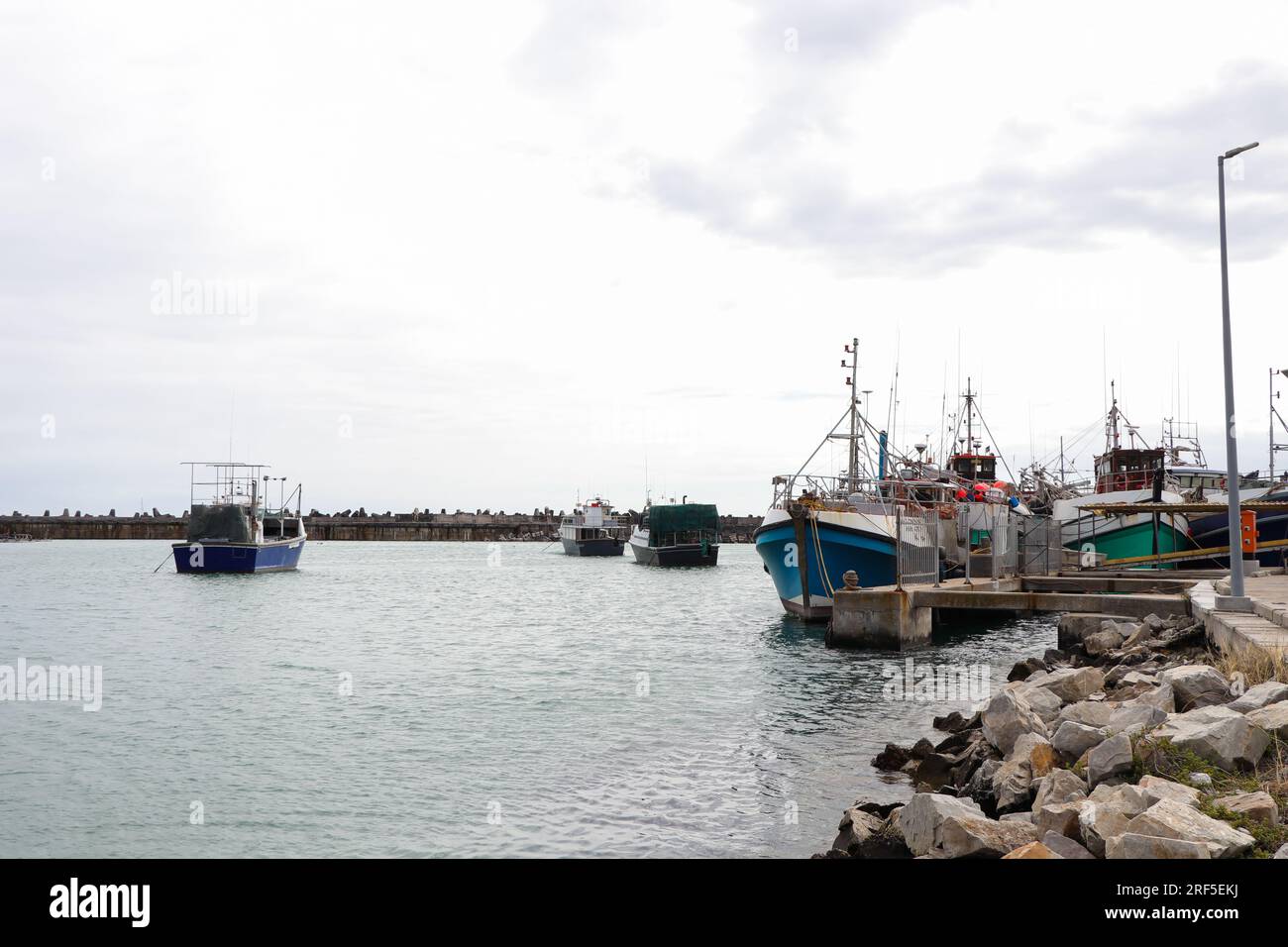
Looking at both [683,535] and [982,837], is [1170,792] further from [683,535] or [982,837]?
[683,535]

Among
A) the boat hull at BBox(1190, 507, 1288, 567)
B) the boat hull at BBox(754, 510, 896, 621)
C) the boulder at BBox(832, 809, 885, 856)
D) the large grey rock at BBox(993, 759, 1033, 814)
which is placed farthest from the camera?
the boat hull at BBox(1190, 507, 1288, 567)

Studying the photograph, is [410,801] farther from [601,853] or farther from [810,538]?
[810,538]

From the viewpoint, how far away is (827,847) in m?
11.7

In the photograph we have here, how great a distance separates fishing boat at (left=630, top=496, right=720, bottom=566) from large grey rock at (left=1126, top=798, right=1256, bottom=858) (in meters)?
93.5

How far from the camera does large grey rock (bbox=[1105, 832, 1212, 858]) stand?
700 centimetres

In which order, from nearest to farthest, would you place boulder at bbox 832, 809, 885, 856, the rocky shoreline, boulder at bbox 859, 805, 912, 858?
the rocky shoreline < boulder at bbox 859, 805, 912, 858 < boulder at bbox 832, 809, 885, 856

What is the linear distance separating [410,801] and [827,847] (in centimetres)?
607

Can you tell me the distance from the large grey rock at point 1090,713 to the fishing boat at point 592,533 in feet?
393

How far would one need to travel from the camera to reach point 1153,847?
7.18m

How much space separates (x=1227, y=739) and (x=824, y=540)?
24.2 meters

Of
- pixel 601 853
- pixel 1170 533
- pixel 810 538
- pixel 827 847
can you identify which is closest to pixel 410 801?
pixel 601 853

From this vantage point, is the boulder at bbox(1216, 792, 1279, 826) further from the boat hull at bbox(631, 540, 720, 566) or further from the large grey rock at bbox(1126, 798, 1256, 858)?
the boat hull at bbox(631, 540, 720, 566)

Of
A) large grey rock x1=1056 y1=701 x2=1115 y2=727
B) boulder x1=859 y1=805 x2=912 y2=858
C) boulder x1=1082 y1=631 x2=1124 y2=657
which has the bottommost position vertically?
boulder x1=859 y1=805 x2=912 y2=858

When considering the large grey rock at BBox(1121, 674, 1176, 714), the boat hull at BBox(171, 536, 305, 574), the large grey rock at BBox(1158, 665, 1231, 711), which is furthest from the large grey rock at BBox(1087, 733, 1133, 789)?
the boat hull at BBox(171, 536, 305, 574)
